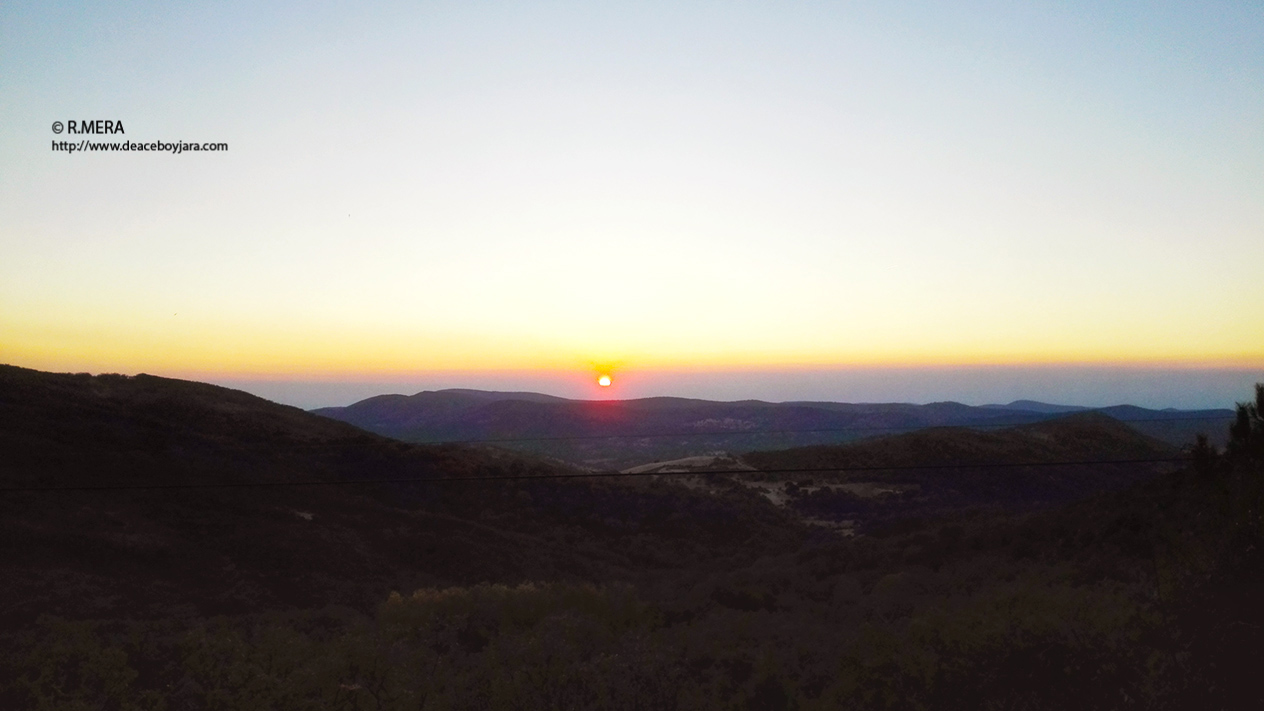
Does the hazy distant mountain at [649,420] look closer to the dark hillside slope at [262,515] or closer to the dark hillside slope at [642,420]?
the dark hillside slope at [642,420]

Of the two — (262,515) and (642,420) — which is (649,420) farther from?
(262,515)

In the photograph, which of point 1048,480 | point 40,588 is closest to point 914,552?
point 40,588

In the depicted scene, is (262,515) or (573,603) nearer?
(573,603)

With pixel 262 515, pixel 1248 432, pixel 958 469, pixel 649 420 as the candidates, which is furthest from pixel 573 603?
pixel 649 420

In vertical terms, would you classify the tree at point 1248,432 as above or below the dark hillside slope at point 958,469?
above

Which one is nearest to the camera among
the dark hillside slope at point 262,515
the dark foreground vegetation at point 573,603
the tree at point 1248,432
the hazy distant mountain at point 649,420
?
the dark foreground vegetation at point 573,603

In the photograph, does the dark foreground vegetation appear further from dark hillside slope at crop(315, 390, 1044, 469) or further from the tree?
dark hillside slope at crop(315, 390, 1044, 469)

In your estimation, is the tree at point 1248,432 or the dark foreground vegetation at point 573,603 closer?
the dark foreground vegetation at point 573,603

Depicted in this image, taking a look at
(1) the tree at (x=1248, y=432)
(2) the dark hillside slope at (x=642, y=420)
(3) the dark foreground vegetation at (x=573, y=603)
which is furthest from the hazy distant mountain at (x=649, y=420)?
(1) the tree at (x=1248, y=432)
